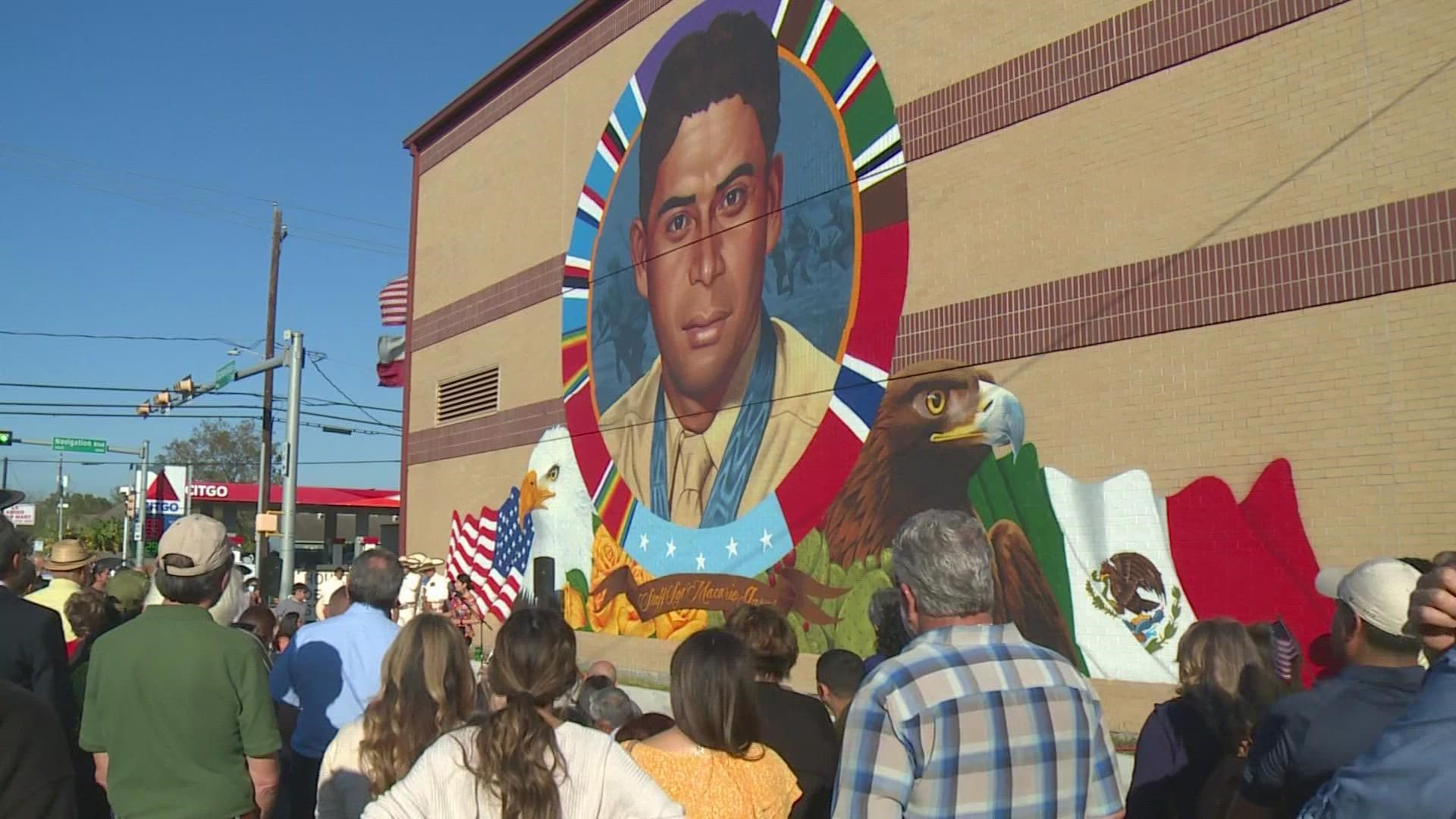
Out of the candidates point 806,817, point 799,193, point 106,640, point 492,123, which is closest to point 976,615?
point 806,817

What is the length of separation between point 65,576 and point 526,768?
5.45 metres

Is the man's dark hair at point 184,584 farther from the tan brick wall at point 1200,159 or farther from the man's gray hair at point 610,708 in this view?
the tan brick wall at point 1200,159

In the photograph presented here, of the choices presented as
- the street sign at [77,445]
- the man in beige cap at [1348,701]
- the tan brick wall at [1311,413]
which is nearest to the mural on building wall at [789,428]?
the tan brick wall at [1311,413]

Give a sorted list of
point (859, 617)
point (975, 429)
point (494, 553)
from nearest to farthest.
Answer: point (975, 429) < point (859, 617) < point (494, 553)

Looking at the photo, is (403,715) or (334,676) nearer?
(403,715)

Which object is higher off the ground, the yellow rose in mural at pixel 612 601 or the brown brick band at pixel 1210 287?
the brown brick band at pixel 1210 287

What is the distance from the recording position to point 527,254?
62.7 feet

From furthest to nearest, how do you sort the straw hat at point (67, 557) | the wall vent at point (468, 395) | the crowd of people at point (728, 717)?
the wall vent at point (468, 395) < the straw hat at point (67, 557) < the crowd of people at point (728, 717)

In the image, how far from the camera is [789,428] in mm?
13594

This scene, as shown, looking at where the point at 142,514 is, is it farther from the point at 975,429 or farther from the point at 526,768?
the point at 526,768

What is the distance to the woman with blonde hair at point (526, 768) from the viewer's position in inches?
117

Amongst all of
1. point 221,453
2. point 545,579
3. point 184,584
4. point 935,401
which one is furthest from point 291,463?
point 221,453

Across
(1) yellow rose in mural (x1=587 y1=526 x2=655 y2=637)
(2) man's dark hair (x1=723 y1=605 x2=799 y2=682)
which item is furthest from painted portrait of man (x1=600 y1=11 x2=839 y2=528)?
(2) man's dark hair (x1=723 y1=605 x2=799 y2=682)

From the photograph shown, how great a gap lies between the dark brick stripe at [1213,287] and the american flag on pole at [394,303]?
1436 cm
